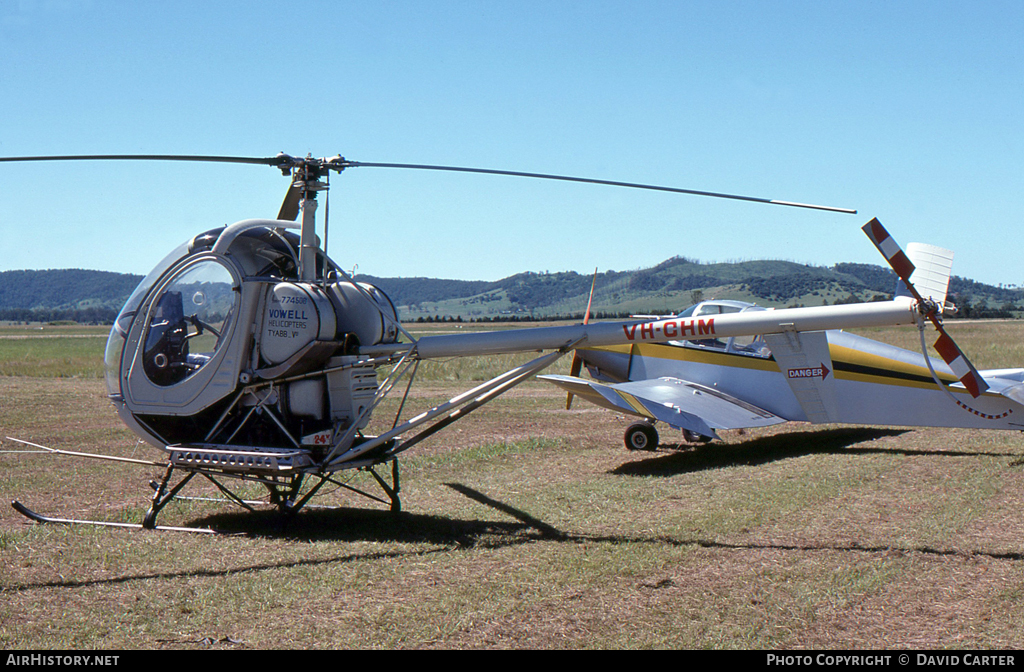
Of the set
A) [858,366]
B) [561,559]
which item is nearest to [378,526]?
A: [561,559]

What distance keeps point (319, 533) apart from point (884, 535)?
5.14 meters

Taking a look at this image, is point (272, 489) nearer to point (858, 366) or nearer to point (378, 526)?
point (378, 526)

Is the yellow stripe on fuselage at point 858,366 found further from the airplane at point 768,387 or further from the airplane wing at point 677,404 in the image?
the airplane wing at point 677,404

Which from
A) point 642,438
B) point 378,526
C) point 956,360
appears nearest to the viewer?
point 956,360

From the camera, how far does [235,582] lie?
5.94m

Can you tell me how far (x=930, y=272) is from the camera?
6672mm

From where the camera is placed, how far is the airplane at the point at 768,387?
10281 millimetres

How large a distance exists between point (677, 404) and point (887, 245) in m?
5.71

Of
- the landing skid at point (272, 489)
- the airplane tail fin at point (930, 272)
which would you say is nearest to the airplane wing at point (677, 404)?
the landing skid at point (272, 489)

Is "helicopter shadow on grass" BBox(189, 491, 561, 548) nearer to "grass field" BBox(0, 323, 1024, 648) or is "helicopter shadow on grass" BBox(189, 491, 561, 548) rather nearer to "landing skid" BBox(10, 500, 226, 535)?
"grass field" BBox(0, 323, 1024, 648)

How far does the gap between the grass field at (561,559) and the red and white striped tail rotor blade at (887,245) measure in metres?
2.29

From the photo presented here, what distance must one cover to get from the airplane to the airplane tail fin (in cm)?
121

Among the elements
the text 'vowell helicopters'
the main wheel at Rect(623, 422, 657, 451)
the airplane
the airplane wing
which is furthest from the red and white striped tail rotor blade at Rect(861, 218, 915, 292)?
the main wheel at Rect(623, 422, 657, 451)
